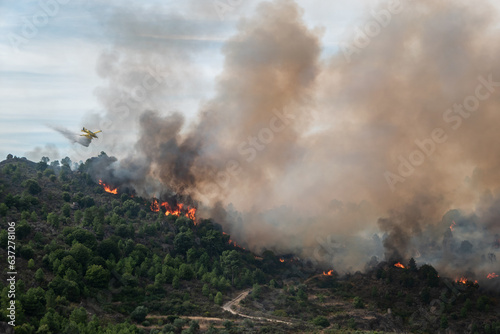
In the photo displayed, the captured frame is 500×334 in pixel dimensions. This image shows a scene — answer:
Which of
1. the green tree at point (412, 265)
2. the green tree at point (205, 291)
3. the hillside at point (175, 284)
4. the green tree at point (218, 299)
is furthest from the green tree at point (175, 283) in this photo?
the green tree at point (412, 265)

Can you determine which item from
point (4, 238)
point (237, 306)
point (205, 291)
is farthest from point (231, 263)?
point (4, 238)

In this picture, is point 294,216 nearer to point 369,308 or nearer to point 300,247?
point 300,247

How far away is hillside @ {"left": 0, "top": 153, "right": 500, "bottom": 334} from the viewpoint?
352 ft

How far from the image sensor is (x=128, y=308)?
116m

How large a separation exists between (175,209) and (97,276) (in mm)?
70893

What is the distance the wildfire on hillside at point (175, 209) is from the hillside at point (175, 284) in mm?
5704

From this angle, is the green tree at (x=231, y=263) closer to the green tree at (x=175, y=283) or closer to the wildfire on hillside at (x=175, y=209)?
the green tree at (x=175, y=283)

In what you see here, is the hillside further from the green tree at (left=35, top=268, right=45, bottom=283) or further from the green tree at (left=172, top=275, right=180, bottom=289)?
the green tree at (left=172, top=275, right=180, bottom=289)

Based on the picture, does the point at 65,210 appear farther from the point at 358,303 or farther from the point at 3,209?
the point at 358,303

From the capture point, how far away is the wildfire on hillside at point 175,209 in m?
186

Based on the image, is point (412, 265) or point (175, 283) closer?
point (175, 283)

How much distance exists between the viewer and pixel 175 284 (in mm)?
133250

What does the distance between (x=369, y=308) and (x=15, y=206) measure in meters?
114

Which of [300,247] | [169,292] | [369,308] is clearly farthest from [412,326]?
[169,292]
